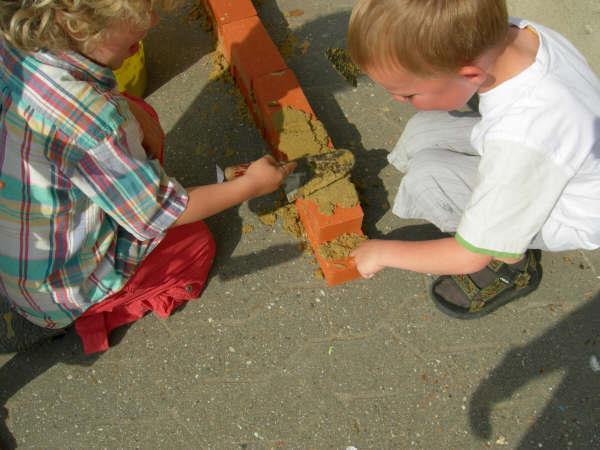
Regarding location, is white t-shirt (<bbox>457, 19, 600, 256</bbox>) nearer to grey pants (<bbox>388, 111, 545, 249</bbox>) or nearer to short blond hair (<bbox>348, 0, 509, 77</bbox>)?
short blond hair (<bbox>348, 0, 509, 77</bbox>)

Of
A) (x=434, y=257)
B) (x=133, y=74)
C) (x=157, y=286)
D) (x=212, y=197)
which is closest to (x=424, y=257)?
(x=434, y=257)

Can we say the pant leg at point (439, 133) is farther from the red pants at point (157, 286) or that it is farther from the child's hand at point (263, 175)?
the red pants at point (157, 286)

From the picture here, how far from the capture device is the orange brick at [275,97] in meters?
2.43

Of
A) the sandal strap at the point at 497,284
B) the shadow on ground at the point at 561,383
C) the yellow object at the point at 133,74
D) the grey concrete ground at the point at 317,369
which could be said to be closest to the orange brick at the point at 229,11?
the yellow object at the point at 133,74

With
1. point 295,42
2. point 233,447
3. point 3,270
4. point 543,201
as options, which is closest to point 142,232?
point 3,270

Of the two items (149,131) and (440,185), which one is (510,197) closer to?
(440,185)

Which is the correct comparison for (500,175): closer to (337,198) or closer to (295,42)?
(337,198)

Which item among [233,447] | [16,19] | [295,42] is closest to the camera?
[16,19]

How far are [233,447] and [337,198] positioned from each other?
3.41 feet

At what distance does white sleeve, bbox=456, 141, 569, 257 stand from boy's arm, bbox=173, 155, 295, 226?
2.44ft

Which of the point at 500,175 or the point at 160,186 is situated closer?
the point at 500,175

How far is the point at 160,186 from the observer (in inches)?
66.3

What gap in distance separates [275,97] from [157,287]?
3.29ft

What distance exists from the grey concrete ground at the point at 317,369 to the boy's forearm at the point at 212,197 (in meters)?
0.54
